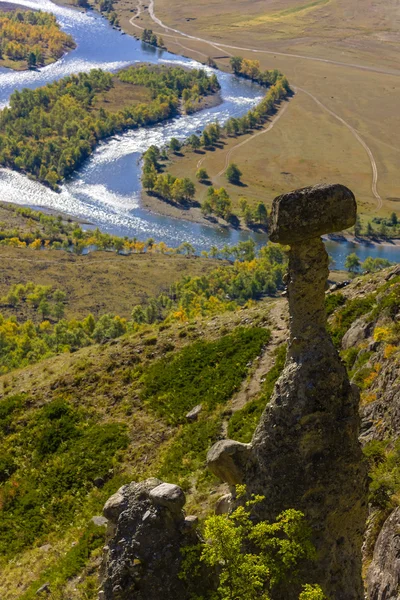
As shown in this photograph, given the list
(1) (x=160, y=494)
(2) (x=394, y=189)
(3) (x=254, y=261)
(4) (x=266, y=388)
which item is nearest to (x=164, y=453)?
(4) (x=266, y=388)

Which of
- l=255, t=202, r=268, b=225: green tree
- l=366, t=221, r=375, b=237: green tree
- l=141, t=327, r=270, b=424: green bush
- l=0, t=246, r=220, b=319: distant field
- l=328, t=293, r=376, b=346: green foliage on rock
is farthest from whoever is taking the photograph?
l=255, t=202, r=268, b=225: green tree

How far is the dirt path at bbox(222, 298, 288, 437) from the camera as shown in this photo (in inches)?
1506

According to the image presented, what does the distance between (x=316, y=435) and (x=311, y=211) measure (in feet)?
17.5

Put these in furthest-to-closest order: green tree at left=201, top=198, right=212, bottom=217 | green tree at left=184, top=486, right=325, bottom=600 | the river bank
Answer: green tree at left=201, top=198, right=212, bottom=217 < the river bank < green tree at left=184, top=486, right=325, bottom=600

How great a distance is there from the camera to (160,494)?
18859 mm

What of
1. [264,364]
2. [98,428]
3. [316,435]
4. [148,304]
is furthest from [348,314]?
[148,304]

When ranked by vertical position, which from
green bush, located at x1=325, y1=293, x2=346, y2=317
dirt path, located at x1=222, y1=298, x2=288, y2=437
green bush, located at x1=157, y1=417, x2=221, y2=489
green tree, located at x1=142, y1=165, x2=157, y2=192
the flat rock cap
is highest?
the flat rock cap

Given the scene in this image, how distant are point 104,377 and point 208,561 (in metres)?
27.2

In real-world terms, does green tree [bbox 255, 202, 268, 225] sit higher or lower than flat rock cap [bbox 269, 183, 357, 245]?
lower

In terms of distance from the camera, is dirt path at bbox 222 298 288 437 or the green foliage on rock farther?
the green foliage on rock

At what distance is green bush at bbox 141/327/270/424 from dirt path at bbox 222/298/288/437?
465mm

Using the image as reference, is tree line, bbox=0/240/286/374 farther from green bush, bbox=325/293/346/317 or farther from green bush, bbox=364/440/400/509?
green bush, bbox=364/440/400/509

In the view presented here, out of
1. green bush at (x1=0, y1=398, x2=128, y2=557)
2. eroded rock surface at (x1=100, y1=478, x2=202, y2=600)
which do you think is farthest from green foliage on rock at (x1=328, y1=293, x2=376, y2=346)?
eroded rock surface at (x1=100, y1=478, x2=202, y2=600)

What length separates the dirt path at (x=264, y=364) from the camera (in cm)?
3826
